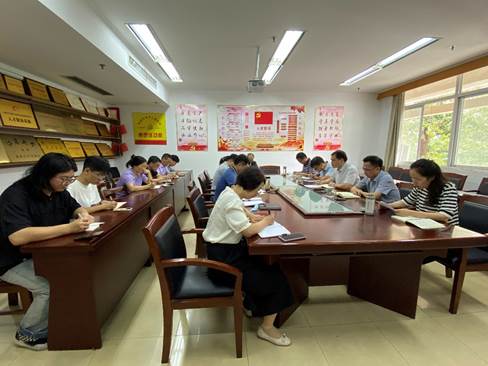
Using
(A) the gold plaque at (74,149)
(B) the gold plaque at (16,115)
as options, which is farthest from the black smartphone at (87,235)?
(A) the gold plaque at (74,149)

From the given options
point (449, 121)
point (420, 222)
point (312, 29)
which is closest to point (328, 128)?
point (449, 121)

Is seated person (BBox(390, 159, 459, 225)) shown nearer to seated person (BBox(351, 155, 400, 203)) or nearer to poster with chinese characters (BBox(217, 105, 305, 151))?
seated person (BBox(351, 155, 400, 203))

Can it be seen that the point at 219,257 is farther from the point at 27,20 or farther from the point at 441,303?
the point at 27,20

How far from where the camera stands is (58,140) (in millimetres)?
3791

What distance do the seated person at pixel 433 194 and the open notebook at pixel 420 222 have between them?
11 centimetres

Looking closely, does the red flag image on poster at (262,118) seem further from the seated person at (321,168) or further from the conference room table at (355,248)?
the conference room table at (355,248)

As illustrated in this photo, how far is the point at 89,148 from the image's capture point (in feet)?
15.1

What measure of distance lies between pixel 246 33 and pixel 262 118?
3.03 meters

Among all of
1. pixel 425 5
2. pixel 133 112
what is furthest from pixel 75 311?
pixel 133 112

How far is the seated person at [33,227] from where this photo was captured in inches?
52.6

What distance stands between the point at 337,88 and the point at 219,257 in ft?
17.6

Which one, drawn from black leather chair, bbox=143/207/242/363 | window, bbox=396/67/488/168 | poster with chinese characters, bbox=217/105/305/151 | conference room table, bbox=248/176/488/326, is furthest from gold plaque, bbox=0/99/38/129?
window, bbox=396/67/488/168

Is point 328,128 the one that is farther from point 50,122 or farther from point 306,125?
point 50,122

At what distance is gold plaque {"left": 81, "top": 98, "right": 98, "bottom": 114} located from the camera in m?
4.50
